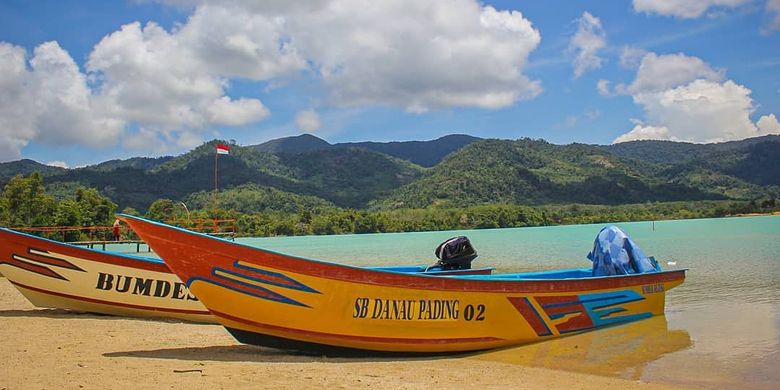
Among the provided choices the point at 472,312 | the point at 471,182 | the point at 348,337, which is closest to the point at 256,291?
the point at 348,337

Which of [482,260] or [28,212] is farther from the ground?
[28,212]

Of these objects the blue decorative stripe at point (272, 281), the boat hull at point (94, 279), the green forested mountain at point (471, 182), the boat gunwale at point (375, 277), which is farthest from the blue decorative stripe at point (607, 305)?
the green forested mountain at point (471, 182)

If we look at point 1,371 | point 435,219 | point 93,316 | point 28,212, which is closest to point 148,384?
point 1,371

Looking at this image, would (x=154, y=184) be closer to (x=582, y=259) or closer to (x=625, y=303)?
(x=582, y=259)

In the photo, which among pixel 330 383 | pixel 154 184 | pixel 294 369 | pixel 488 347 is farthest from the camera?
pixel 154 184

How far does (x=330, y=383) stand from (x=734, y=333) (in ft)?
24.2

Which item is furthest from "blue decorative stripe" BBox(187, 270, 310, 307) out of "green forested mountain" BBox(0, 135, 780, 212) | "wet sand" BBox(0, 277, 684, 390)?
"green forested mountain" BBox(0, 135, 780, 212)

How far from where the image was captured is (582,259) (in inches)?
1136

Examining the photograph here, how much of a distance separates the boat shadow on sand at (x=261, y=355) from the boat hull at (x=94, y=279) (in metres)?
2.56

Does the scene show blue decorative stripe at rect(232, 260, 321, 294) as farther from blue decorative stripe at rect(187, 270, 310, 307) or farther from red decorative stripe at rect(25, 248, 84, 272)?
red decorative stripe at rect(25, 248, 84, 272)

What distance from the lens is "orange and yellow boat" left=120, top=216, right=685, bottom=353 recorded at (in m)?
6.46

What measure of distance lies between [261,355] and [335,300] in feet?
3.96

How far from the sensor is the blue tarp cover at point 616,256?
34.0ft

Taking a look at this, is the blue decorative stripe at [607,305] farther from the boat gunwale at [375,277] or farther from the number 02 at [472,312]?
the number 02 at [472,312]
